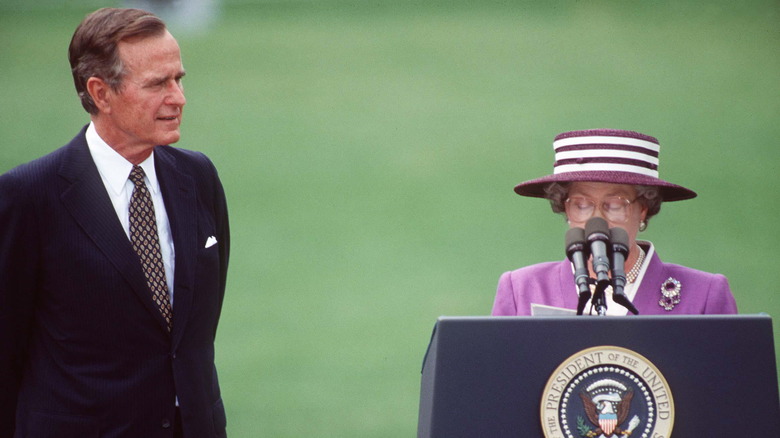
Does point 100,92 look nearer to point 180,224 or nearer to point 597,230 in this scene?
point 180,224

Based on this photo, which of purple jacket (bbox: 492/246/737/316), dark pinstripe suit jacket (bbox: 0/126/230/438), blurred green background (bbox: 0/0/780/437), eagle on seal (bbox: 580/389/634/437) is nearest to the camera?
eagle on seal (bbox: 580/389/634/437)

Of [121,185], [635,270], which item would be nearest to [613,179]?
[635,270]

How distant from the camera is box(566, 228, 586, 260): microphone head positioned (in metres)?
1.47

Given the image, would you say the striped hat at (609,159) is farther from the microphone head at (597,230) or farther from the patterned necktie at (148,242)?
the patterned necktie at (148,242)

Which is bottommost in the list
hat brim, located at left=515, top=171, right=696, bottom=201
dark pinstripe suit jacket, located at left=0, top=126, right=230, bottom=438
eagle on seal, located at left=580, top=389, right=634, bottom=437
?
eagle on seal, located at left=580, top=389, right=634, bottom=437

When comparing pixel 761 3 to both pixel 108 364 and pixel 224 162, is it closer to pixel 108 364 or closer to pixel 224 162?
pixel 224 162

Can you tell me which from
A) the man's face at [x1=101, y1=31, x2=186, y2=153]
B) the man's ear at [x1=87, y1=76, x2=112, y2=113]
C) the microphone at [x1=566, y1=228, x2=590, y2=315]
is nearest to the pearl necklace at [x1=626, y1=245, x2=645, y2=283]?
the microphone at [x1=566, y1=228, x2=590, y2=315]

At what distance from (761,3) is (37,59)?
294cm

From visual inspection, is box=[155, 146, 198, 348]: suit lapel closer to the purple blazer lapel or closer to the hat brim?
the hat brim

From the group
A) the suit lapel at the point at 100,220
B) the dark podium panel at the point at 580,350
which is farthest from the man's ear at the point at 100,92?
the dark podium panel at the point at 580,350

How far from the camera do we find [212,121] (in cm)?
397

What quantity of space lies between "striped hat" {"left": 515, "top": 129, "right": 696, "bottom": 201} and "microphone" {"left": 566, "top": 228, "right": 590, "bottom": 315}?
49cm

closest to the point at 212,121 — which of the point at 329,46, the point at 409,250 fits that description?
the point at 329,46

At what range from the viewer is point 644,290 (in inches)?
76.9
